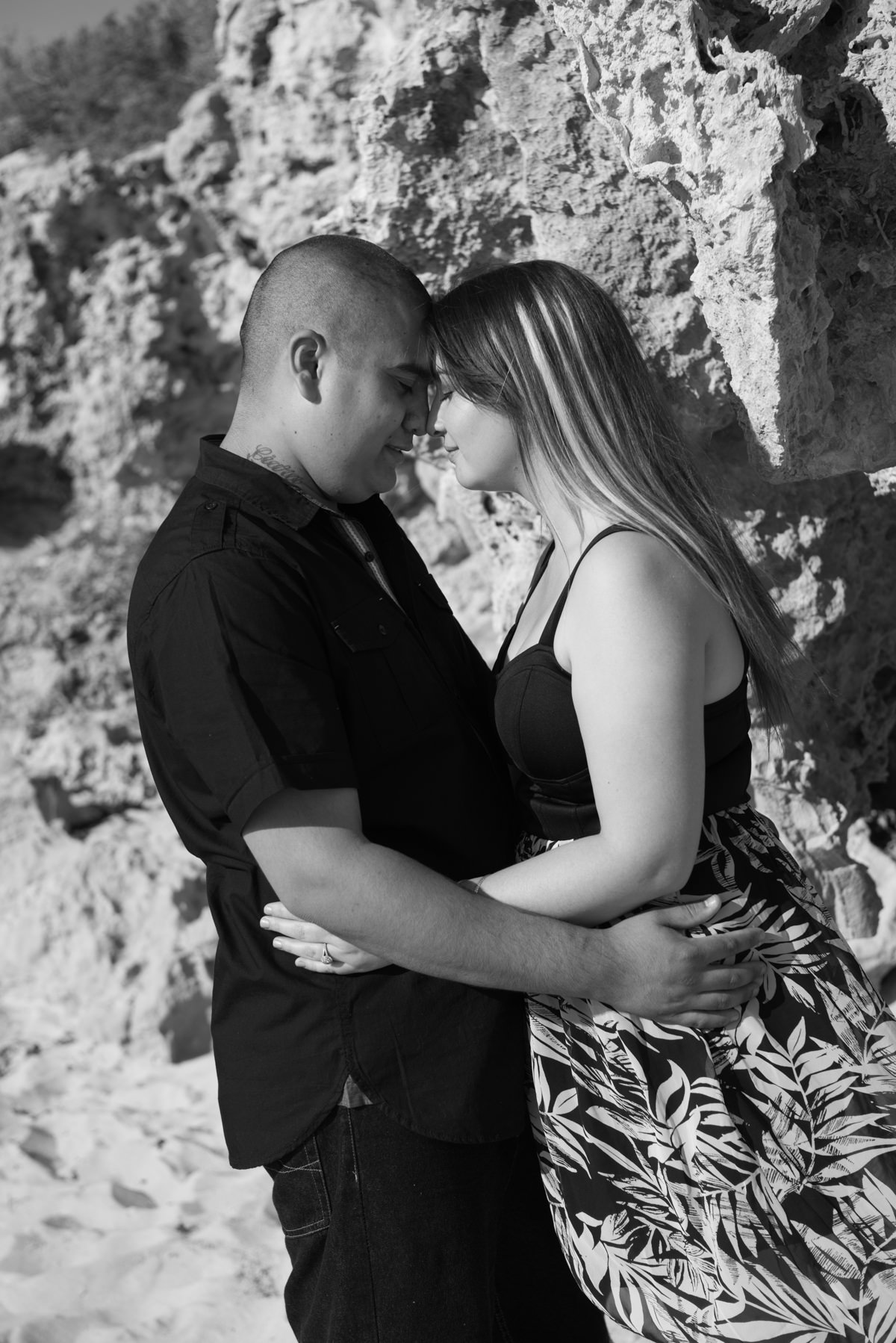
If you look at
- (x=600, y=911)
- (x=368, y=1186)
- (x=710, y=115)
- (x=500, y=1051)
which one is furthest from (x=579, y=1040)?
(x=710, y=115)

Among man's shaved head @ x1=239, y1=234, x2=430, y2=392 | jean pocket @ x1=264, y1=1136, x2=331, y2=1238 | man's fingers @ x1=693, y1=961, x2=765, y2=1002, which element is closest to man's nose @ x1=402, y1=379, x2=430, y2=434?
man's shaved head @ x1=239, y1=234, x2=430, y2=392

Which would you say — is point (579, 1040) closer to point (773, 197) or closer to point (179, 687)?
point (179, 687)

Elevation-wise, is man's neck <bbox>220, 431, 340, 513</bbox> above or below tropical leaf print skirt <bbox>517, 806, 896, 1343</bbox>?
above

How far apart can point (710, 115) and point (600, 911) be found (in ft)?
4.54

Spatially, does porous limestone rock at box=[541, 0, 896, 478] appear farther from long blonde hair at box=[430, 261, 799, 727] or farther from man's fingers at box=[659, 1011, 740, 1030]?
man's fingers at box=[659, 1011, 740, 1030]

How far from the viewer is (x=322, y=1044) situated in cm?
176

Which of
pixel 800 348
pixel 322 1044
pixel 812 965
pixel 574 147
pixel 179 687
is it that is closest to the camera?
pixel 179 687

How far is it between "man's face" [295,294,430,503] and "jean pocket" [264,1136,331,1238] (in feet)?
3.57

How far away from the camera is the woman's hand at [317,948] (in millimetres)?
1716

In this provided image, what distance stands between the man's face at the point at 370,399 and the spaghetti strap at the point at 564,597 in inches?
16.1

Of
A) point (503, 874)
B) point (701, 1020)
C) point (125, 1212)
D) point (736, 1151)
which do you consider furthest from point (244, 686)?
point (125, 1212)

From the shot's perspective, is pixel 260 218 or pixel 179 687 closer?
pixel 179 687

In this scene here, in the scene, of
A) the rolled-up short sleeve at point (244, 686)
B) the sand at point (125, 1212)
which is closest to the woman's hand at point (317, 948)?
the rolled-up short sleeve at point (244, 686)

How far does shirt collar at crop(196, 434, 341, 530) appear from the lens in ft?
5.97
